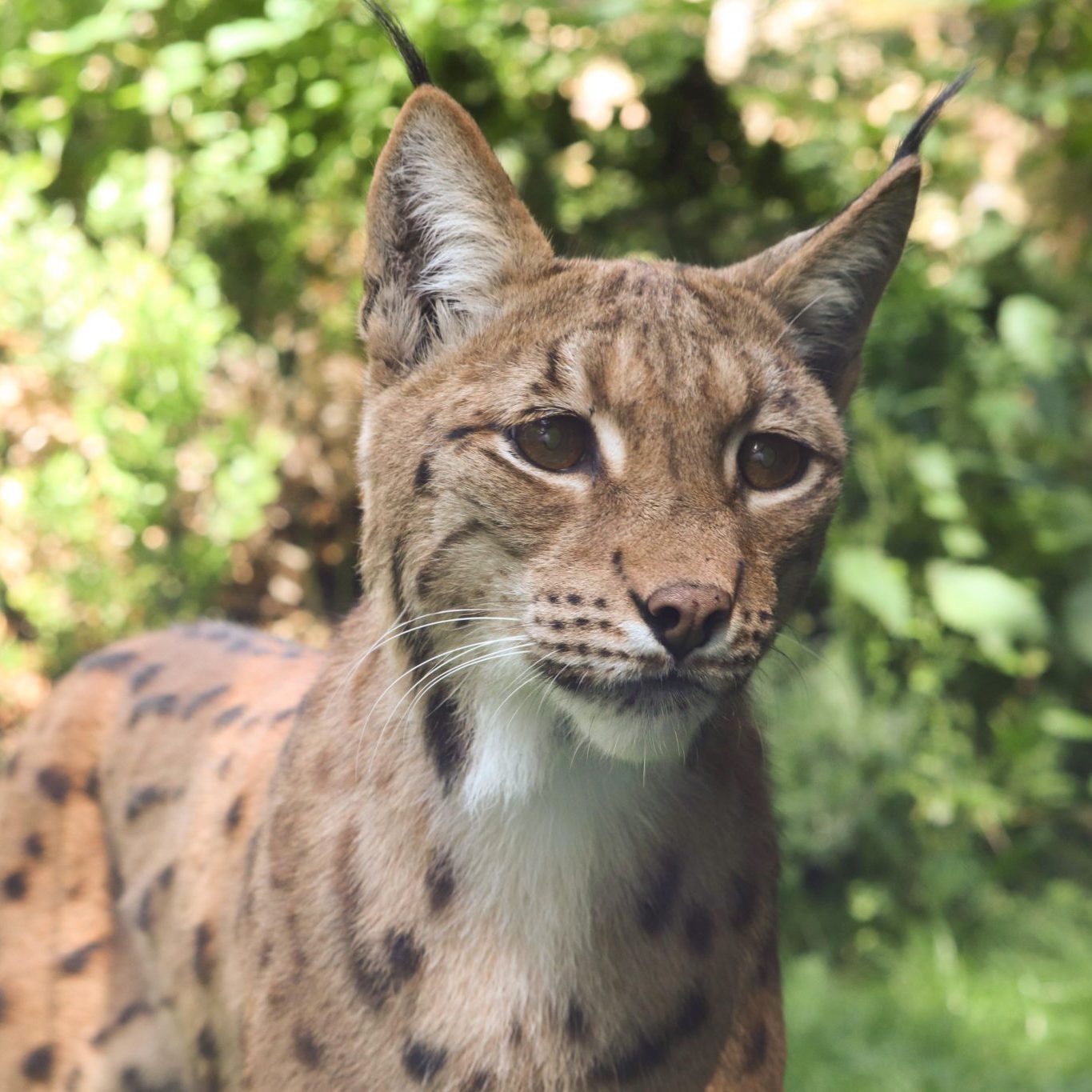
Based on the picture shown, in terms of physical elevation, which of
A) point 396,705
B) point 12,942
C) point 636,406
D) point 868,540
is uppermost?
point 636,406

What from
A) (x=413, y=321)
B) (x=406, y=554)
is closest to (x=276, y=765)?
(x=406, y=554)

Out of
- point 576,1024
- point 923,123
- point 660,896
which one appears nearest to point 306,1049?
point 576,1024

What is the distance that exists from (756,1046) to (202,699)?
1.68 m

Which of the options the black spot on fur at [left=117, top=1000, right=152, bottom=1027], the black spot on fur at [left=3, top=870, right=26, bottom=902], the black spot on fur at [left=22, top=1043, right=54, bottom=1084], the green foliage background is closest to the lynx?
the black spot on fur at [left=117, top=1000, right=152, bottom=1027]

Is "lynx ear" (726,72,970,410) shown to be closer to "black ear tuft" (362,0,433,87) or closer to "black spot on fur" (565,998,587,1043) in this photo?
"black ear tuft" (362,0,433,87)

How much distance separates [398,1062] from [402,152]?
163 centimetres

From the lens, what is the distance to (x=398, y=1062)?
8.26 feet

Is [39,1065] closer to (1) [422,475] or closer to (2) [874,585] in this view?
(1) [422,475]

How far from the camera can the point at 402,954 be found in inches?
102

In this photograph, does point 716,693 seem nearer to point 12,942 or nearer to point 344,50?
point 12,942

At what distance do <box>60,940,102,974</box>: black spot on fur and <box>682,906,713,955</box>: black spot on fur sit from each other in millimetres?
1686

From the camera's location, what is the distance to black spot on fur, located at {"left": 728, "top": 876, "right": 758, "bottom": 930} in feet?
8.72

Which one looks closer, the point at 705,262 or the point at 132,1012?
the point at 132,1012

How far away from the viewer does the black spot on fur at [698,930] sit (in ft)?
8.56
